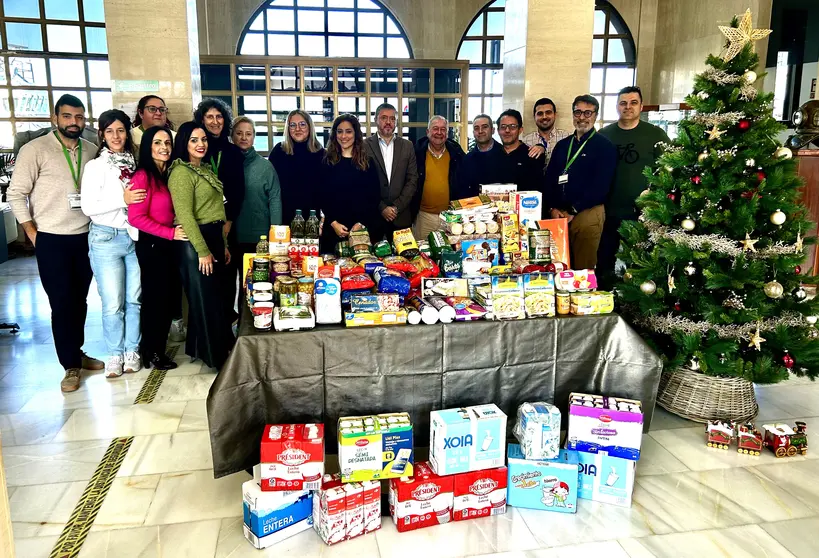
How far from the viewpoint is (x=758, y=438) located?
9.84 feet

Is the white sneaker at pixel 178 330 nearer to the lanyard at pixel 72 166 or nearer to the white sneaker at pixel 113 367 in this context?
the white sneaker at pixel 113 367

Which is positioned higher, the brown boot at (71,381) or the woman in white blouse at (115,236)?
the woman in white blouse at (115,236)

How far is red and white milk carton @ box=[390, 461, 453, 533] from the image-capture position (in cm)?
240

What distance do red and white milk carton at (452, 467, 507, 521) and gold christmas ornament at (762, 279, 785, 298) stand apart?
66.2 inches

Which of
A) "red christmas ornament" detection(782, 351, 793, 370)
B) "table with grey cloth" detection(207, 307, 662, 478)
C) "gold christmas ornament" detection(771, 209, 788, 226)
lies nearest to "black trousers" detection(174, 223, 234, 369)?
"table with grey cloth" detection(207, 307, 662, 478)

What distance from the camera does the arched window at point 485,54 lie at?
35.2 feet

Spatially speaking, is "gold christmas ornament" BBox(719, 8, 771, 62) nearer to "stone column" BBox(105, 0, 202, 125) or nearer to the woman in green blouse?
the woman in green blouse

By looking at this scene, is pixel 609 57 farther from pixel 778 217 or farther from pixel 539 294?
pixel 539 294

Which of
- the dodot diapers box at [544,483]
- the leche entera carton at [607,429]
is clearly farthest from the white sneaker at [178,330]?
the leche entera carton at [607,429]

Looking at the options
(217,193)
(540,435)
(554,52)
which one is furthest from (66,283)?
(554,52)

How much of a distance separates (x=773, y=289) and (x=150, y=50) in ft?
15.8

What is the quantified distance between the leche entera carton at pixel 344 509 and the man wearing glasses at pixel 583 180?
2.58 metres

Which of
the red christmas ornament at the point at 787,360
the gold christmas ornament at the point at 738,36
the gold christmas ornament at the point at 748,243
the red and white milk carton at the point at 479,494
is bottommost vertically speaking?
the red and white milk carton at the point at 479,494

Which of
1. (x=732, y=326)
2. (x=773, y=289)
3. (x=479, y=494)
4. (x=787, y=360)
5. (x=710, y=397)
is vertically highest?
(x=773, y=289)
